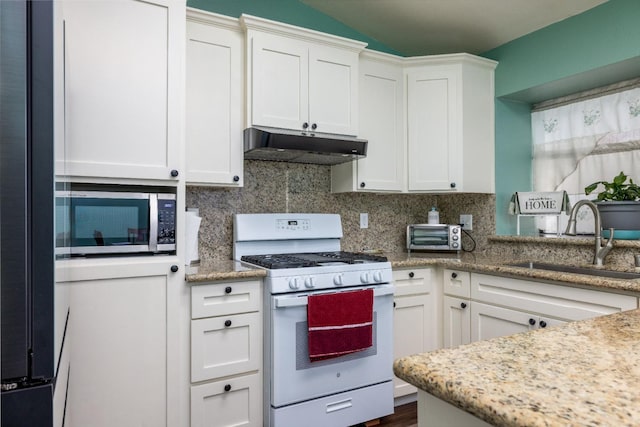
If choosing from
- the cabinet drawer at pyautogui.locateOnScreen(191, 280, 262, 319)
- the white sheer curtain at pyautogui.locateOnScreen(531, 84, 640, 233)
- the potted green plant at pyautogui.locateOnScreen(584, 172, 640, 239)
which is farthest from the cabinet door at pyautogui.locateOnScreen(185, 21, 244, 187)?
the white sheer curtain at pyautogui.locateOnScreen(531, 84, 640, 233)

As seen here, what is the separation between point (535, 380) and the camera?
A: 644 mm

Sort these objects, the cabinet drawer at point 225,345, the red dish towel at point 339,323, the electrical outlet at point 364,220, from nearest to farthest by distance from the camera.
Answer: the cabinet drawer at point 225,345 < the red dish towel at point 339,323 < the electrical outlet at point 364,220

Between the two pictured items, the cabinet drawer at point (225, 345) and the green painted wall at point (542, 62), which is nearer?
the cabinet drawer at point (225, 345)

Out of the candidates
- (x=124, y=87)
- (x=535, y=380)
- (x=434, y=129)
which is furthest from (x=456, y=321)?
(x=124, y=87)

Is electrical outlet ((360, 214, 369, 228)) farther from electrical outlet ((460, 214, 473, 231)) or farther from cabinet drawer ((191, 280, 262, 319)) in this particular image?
cabinet drawer ((191, 280, 262, 319))

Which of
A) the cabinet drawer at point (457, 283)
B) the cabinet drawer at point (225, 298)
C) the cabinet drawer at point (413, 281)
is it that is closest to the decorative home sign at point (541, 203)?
the cabinet drawer at point (457, 283)

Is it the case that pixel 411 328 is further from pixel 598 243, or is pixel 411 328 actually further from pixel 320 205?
pixel 598 243

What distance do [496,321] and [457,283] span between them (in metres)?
0.33

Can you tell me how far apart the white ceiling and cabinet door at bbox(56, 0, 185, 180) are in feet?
4.52

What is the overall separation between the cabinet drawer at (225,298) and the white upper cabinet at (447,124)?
4.80 ft

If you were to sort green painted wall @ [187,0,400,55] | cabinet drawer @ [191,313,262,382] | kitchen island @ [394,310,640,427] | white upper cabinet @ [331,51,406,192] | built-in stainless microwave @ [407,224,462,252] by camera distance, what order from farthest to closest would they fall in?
1. built-in stainless microwave @ [407,224,462,252]
2. white upper cabinet @ [331,51,406,192]
3. green painted wall @ [187,0,400,55]
4. cabinet drawer @ [191,313,262,382]
5. kitchen island @ [394,310,640,427]

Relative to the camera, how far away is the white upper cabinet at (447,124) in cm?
293

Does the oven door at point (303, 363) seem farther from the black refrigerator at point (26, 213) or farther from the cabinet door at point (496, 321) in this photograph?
the black refrigerator at point (26, 213)

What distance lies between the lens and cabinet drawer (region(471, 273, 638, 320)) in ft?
6.09
